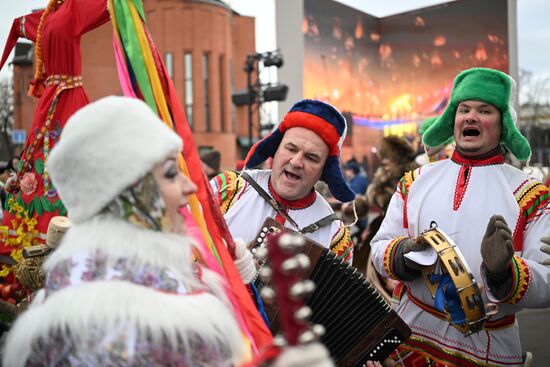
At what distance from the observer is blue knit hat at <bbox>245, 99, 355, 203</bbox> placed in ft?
9.53

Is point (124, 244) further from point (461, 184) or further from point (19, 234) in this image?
point (19, 234)

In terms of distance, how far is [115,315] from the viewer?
128cm

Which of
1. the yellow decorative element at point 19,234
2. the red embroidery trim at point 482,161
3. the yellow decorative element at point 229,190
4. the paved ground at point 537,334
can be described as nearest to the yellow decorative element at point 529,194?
the red embroidery trim at point 482,161

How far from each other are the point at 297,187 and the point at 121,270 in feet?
5.27

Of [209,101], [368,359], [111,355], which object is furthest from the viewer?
[209,101]

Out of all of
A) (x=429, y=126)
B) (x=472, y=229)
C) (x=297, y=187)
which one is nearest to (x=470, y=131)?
(x=429, y=126)

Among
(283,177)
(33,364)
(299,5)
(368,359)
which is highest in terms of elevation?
(299,5)

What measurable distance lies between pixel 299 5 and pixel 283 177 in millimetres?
6996

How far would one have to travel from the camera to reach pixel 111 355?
125 cm

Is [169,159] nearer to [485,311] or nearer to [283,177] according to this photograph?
[283,177]

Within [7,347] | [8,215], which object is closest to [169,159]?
[7,347]

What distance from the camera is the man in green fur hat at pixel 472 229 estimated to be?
2502mm

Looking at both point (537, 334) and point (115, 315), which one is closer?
point (115, 315)

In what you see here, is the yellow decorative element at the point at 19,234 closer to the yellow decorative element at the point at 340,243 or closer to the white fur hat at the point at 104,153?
the yellow decorative element at the point at 340,243
